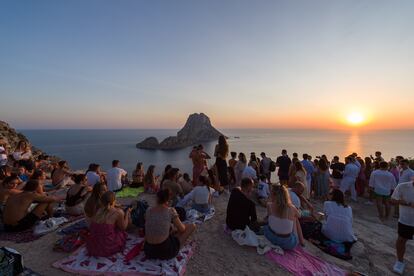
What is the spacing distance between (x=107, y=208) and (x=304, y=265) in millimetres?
4490

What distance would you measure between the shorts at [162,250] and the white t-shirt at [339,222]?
4.23 meters

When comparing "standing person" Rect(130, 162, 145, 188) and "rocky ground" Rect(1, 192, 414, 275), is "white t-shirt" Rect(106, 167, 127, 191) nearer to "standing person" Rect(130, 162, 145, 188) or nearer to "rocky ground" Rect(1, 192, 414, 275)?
"standing person" Rect(130, 162, 145, 188)

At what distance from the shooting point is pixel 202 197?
24.7 ft

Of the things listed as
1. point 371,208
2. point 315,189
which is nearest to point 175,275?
point 315,189

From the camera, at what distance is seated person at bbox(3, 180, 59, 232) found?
604cm

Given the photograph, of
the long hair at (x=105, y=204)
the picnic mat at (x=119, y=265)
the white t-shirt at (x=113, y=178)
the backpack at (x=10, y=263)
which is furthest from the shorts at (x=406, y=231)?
the white t-shirt at (x=113, y=178)

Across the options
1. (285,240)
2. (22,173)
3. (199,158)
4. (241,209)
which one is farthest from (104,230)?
(22,173)

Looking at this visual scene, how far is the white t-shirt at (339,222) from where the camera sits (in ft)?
19.6

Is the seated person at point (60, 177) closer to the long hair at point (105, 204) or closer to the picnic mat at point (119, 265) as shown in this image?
the picnic mat at point (119, 265)

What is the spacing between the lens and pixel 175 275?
4371 mm

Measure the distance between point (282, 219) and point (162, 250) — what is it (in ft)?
9.20

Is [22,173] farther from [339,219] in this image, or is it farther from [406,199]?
[406,199]

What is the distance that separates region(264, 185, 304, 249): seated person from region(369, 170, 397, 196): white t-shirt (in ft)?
20.0

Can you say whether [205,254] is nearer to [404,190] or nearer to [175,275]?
[175,275]
